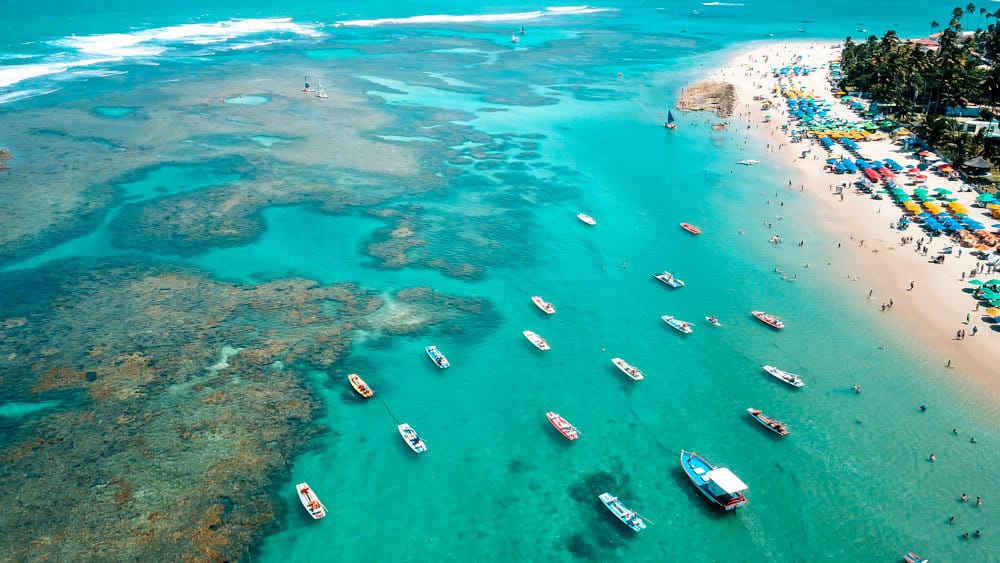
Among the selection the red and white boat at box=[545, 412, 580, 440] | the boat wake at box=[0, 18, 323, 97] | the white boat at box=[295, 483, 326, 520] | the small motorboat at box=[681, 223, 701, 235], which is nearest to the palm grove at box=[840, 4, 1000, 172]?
the small motorboat at box=[681, 223, 701, 235]

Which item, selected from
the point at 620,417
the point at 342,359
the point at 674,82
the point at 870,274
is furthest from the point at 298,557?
the point at 674,82

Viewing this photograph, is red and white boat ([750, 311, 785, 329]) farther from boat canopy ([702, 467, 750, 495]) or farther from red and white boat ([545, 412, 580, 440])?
red and white boat ([545, 412, 580, 440])

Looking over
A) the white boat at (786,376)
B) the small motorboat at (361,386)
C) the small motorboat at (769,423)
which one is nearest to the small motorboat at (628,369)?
the small motorboat at (769,423)

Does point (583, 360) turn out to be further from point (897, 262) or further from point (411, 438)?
point (897, 262)

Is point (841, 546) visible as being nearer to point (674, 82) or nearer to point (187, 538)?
point (187, 538)

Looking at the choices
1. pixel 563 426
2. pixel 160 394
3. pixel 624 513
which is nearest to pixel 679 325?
pixel 563 426
